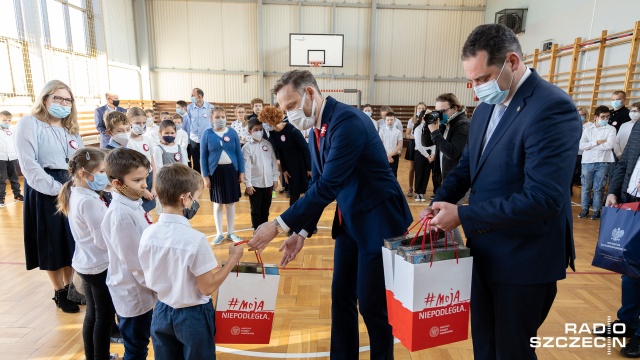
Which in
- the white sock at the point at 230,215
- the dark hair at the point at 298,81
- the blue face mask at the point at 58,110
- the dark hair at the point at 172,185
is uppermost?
the dark hair at the point at 298,81

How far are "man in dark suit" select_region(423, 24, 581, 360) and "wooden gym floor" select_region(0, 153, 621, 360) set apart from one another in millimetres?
1206

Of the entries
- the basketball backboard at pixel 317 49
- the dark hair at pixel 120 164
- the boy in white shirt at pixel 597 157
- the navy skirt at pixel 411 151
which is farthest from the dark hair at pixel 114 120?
the basketball backboard at pixel 317 49

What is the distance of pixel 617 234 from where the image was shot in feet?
7.09

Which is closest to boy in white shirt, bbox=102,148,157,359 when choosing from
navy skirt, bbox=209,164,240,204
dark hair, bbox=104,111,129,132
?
dark hair, bbox=104,111,129,132

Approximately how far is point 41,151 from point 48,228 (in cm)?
57

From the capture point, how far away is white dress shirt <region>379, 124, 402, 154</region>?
6.86 metres

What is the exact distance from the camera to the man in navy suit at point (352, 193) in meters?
1.74

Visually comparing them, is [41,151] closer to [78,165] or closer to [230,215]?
[78,165]

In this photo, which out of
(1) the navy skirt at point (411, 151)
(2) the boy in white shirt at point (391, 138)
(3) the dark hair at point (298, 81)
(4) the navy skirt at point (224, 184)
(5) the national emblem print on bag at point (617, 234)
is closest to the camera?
(3) the dark hair at point (298, 81)

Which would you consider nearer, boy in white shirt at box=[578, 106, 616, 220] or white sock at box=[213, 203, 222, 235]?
white sock at box=[213, 203, 222, 235]

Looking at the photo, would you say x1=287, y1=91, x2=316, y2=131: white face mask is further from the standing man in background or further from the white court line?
the standing man in background

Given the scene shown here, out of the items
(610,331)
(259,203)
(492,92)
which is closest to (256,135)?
(259,203)

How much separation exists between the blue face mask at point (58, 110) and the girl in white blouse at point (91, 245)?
2.86 ft

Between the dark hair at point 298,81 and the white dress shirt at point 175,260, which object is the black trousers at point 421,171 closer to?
the dark hair at point 298,81
